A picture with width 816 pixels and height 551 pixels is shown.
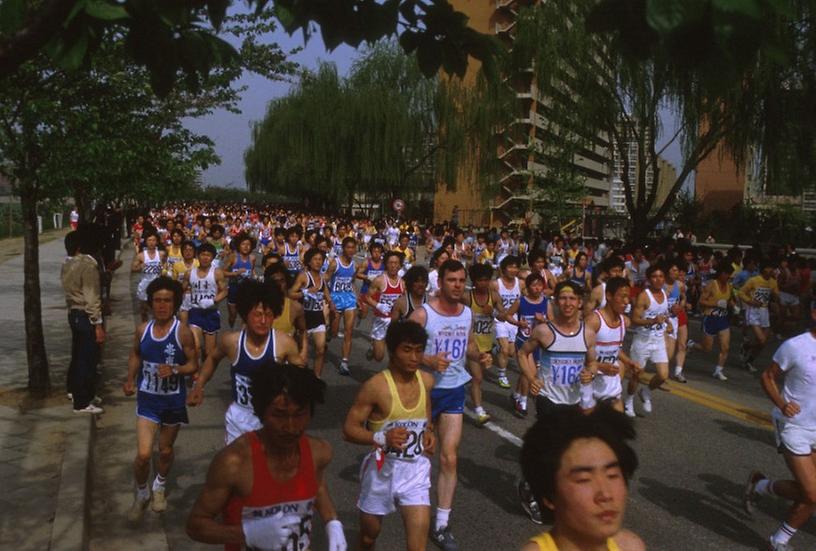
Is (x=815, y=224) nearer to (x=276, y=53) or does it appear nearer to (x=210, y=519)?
(x=276, y=53)

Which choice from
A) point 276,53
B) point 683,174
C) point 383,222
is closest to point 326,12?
point 276,53

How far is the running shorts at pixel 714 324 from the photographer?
11.3 m

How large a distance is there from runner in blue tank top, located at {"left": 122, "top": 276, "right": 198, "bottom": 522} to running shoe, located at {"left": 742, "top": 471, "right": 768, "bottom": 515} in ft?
13.0

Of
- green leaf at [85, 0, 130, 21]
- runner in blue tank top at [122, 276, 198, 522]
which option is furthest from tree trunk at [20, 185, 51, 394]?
green leaf at [85, 0, 130, 21]

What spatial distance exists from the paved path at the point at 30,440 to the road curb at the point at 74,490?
0.03 m

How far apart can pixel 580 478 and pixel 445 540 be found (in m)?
3.12

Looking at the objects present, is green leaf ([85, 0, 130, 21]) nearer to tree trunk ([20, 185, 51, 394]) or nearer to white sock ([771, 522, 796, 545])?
white sock ([771, 522, 796, 545])

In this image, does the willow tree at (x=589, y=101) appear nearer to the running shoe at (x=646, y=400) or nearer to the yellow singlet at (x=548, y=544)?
the running shoe at (x=646, y=400)

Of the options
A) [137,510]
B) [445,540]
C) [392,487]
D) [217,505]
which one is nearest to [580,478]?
[217,505]

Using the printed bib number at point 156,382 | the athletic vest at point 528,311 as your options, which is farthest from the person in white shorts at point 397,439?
the athletic vest at point 528,311

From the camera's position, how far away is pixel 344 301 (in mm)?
11391

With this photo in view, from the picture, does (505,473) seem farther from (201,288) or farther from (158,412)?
(201,288)

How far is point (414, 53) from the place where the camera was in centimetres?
307

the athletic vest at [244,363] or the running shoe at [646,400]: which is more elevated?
the athletic vest at [244,363]
